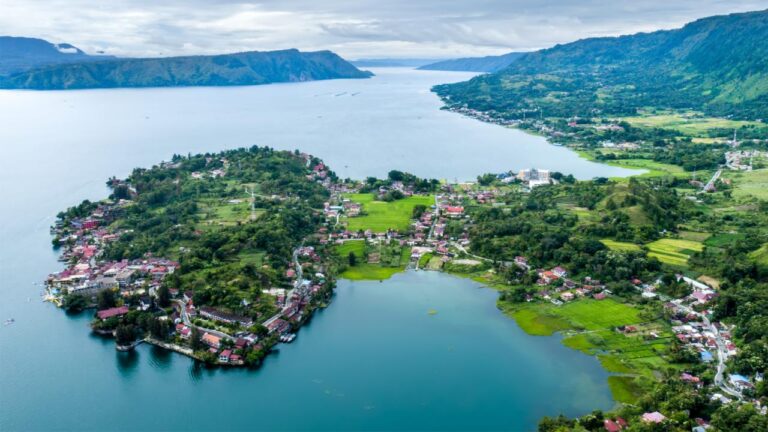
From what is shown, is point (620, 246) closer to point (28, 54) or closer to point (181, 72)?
point (181, 72)

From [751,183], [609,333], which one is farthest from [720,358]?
[751,183]

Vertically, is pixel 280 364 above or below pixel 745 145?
below

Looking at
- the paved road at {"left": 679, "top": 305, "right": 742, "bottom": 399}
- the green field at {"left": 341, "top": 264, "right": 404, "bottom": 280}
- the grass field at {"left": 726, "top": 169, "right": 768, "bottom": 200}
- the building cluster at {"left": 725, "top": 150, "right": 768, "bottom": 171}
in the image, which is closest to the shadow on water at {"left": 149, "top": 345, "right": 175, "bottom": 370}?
the green field at {"left": 341, "top": 264, "right": 404, "bottom": 280}

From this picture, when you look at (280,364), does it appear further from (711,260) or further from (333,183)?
(333,183)

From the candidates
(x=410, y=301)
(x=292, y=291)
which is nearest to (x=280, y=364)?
(x=292, y=291)

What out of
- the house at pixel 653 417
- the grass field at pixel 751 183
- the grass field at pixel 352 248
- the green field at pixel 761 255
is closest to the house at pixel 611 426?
the house at pixel 653 417

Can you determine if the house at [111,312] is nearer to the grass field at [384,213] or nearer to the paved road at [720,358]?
the grass field at [384,213]
